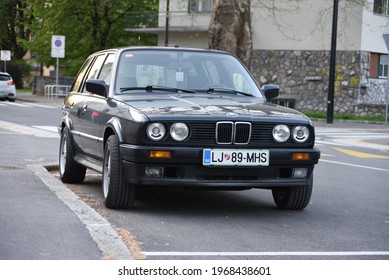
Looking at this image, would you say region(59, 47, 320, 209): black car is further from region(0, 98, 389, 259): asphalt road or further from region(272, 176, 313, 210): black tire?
region(0, 98, 389, 259): asphalt road

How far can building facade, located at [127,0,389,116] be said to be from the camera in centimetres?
3906

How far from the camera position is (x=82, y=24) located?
54.2 metres

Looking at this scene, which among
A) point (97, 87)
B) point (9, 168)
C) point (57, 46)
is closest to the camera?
point (97, 87)

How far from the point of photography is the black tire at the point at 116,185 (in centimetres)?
866

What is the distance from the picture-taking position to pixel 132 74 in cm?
990

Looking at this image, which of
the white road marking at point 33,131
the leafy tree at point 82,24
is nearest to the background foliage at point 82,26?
the leafy tree at point 82,24

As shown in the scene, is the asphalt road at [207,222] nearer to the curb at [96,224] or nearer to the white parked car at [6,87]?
the curb at [96,224]

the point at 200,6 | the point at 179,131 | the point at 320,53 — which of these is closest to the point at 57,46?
the point at 200,6

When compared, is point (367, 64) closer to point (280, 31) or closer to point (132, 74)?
point (280, 31)

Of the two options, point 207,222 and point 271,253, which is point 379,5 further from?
point 271,253

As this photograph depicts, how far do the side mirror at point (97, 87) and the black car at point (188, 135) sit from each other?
0.01 metres

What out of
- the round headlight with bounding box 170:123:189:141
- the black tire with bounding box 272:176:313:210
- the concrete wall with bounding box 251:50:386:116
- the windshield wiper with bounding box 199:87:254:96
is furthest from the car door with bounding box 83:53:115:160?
the concrete wall with bounding box 251:50:386:116

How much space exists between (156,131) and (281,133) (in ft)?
3.84

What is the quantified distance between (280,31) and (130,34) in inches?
621
